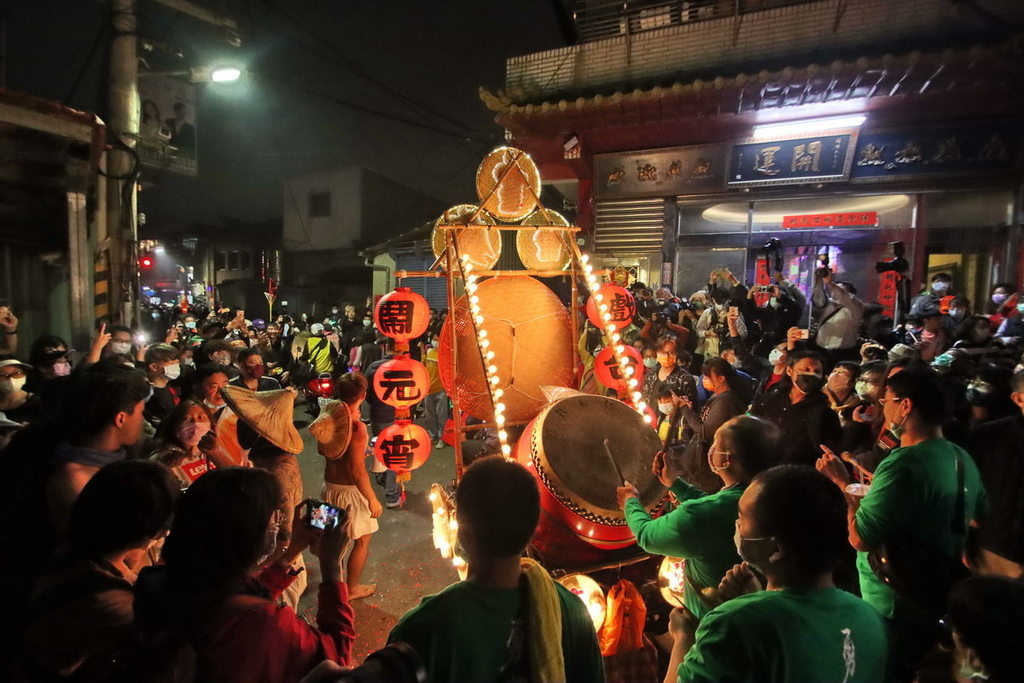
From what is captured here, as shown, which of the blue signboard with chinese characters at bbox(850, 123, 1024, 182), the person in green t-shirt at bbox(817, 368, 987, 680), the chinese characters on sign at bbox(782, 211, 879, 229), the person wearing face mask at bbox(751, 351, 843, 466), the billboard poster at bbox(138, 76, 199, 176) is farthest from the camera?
the billboard poster at bbox(138, 76, 199, 176)

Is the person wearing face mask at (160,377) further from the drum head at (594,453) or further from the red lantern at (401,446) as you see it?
the drum head at (594,453)

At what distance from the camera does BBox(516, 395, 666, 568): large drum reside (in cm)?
338

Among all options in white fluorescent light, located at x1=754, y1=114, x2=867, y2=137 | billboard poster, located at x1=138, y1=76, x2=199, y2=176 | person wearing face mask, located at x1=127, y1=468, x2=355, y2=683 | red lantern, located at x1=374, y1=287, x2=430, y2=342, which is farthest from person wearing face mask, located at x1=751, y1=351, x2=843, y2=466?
billboard poster, located at x1=138, y1=76, x2=199, y2=176

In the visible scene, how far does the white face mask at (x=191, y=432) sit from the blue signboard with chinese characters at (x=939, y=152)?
10.0 m

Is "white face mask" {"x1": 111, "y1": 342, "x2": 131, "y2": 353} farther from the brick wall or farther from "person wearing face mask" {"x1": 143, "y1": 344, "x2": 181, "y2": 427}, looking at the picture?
the brick wall

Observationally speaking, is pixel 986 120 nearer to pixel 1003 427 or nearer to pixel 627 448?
pixel 1003 427

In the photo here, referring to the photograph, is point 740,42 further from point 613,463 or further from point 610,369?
point 613,463

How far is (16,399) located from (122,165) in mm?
5577

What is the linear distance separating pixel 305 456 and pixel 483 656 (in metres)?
7.92

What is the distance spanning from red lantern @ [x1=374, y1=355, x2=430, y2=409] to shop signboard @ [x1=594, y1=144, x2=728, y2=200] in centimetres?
693

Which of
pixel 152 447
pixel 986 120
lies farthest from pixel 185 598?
pixel 986 120

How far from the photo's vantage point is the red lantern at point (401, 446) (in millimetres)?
5227

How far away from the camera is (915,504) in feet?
8.36

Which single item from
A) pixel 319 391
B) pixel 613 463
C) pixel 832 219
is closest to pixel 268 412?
pixel 613 463
